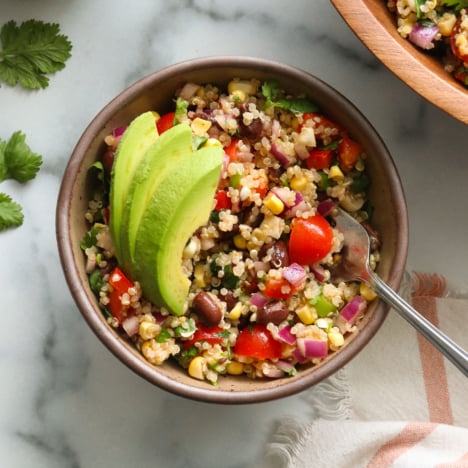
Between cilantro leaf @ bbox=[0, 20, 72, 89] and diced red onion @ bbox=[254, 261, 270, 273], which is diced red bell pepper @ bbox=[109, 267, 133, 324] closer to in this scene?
diced red onion @ bbox=[254, 261, 270, 273]

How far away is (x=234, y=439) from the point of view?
6.53 ft

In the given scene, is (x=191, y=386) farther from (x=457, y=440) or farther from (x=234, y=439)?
(x=457, y=440)

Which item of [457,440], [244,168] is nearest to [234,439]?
[457,440]

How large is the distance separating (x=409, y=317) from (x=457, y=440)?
436 mm

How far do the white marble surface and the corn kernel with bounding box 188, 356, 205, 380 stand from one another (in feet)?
0.87

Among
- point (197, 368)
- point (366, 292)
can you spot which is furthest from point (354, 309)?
point (197, 368)

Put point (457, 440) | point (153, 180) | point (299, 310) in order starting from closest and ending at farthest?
point (153, 180) → point (299, 310) → point (457, 440)

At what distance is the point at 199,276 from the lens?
5.72 ft

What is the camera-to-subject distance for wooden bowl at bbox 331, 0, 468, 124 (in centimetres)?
160

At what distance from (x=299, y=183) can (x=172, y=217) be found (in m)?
0.33

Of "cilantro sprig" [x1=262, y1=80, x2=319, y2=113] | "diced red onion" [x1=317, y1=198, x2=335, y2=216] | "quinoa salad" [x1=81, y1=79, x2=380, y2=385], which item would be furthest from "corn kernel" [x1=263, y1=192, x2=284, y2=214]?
"cilantro sprig" [x1=262, y1=80, x2=319, y2=113]

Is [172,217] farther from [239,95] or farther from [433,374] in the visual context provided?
[433,374]

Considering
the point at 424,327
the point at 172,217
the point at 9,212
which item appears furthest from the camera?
the point at 9,212

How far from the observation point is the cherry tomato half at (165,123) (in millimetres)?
1777
